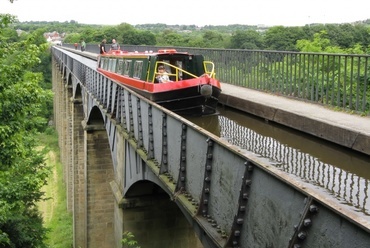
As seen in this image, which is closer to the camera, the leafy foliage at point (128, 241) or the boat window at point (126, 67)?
the leafy foliage at point (128, 241)

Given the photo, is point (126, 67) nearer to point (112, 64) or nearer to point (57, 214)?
A: point (112, 64)

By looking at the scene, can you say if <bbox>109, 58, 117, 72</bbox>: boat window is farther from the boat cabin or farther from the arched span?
the boat cabin

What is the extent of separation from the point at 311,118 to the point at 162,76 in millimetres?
4644

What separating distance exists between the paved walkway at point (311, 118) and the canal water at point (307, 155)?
13 cm

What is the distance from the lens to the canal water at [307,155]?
514 cm

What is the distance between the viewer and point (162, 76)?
12141 millimetres

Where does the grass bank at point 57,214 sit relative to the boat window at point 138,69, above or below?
below

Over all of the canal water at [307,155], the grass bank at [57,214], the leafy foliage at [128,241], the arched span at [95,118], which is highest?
the canal water at [307,155]

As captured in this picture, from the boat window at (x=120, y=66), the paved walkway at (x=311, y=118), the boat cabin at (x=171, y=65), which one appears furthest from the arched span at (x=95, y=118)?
the paved walkway at (x=311, y=118)

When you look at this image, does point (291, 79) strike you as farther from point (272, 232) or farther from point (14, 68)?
point (272, 232)

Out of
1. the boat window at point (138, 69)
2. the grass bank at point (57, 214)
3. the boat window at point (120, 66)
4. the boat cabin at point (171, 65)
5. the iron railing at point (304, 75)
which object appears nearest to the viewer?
the iron railing at point (304, 75)

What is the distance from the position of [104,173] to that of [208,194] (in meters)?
17.6

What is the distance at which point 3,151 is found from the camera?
1167cm

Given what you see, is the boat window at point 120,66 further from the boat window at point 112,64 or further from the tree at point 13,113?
the tree at point 13,113
